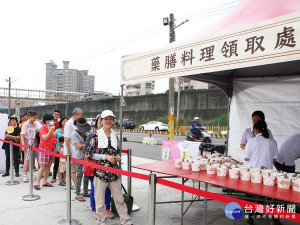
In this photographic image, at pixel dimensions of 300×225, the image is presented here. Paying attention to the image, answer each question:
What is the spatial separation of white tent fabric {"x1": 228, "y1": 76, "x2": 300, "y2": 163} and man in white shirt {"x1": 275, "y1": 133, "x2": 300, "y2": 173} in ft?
4.67

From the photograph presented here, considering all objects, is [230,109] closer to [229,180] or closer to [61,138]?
[229,180]

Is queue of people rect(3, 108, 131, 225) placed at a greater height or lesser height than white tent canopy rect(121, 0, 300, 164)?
lesser

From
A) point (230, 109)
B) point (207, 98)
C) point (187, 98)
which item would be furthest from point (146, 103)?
point (230, 109)

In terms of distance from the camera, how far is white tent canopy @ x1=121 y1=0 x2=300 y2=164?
268cm

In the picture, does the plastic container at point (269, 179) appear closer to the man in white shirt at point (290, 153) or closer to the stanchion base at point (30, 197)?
the man in white shirt at point (290, 153)

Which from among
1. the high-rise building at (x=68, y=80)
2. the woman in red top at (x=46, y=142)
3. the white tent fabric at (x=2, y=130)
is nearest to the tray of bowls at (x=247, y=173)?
the woman in red top at (x=46, y=142)

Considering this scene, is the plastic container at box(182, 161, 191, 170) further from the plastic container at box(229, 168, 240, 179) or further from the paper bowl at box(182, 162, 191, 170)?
the plastic container at box(229, 168, 240, 179)

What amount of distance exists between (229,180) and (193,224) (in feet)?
4.00

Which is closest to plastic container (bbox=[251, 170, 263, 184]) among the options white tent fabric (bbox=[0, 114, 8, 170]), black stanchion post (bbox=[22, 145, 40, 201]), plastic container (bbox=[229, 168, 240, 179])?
plastic container (bbox=[229, 168, 240, 179])

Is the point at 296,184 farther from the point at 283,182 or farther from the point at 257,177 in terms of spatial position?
the point at 257,177

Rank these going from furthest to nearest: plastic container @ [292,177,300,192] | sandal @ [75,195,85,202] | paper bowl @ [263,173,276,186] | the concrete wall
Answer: the concrete wall, sandal @ [75,195,85,202], paper bowl @ [263,173,276,186], plastic container @ [292,177,300,192]

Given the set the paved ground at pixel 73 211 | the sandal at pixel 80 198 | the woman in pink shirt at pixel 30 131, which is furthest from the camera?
the woman in pink shirt at pixel 30 131

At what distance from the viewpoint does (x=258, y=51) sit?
278cm

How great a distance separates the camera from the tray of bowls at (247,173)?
2.77 m
